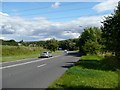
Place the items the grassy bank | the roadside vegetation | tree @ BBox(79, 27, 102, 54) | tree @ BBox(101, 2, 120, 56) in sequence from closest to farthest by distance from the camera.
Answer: the grassy bank
the roadside vegetation
tree @ BBox(101, 2, 120, 56)
tree @ BBox(79, 27, 102, 54)

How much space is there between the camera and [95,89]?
1412 cm

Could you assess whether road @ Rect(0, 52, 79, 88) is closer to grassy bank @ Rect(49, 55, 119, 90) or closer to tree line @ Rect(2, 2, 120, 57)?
grassy bank @ Rect(49, 55, 119, 90)

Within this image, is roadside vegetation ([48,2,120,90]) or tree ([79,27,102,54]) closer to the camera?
roadside vegetation ([48,2,120,90])

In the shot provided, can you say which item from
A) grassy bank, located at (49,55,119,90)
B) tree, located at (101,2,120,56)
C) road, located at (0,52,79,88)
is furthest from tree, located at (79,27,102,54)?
grassy bank, located at (49,55,119,90)

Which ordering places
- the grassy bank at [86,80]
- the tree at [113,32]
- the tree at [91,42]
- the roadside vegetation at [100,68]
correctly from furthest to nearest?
the tree at [91,42] → the tree at [113,32] → the roadside vegetation at [100,68] → the grassy bank at [86,80]

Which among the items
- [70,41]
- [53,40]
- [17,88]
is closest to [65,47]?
[70,41]

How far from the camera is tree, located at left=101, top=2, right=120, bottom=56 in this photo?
22.9 m

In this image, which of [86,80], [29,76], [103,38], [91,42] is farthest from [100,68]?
[91,42]

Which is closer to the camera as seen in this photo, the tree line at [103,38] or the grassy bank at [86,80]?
the grassy bank at [86,80]

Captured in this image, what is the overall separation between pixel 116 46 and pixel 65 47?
167820 mm

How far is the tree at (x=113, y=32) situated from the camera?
2289 centimetres

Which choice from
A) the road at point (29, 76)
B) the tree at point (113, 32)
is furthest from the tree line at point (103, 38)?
the road at point (29, 76)

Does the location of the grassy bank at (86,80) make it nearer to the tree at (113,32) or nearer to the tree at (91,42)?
the tree at (113,32)

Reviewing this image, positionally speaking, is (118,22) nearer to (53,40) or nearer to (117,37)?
(117,37)
